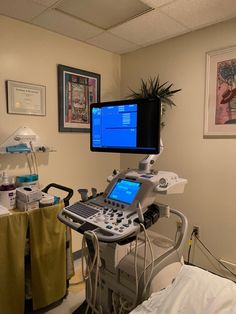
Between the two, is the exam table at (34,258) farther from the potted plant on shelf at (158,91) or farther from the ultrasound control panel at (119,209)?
the potted plant on shelf at (158,91)

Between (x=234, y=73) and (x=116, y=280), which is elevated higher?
(x=234, y=73)

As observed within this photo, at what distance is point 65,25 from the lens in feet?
7.38

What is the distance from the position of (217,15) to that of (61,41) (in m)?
1.45

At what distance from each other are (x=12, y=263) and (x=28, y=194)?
477mm

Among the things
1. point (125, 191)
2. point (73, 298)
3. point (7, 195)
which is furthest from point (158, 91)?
point (73, 298)

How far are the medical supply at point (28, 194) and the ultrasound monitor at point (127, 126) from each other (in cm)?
55

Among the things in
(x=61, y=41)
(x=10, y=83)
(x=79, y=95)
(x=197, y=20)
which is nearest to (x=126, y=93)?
(x=79, y=95)

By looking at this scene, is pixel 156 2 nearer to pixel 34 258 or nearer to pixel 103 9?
pixel 103 9

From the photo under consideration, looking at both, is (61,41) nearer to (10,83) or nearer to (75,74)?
(75,74)

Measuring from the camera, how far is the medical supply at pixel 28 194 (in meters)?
1.79

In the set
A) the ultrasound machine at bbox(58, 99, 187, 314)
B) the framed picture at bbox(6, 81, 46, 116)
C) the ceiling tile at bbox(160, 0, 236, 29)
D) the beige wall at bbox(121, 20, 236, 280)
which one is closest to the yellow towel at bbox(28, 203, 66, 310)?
the ultrasound machine at bbox(58, 99, 187, 314)

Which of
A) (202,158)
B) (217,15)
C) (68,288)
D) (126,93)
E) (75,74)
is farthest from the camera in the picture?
(126,93)

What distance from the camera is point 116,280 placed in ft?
5.35

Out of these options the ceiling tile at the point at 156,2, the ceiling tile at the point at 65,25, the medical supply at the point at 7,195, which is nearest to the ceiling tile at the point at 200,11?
the ceiling tile at the point at 156,2
